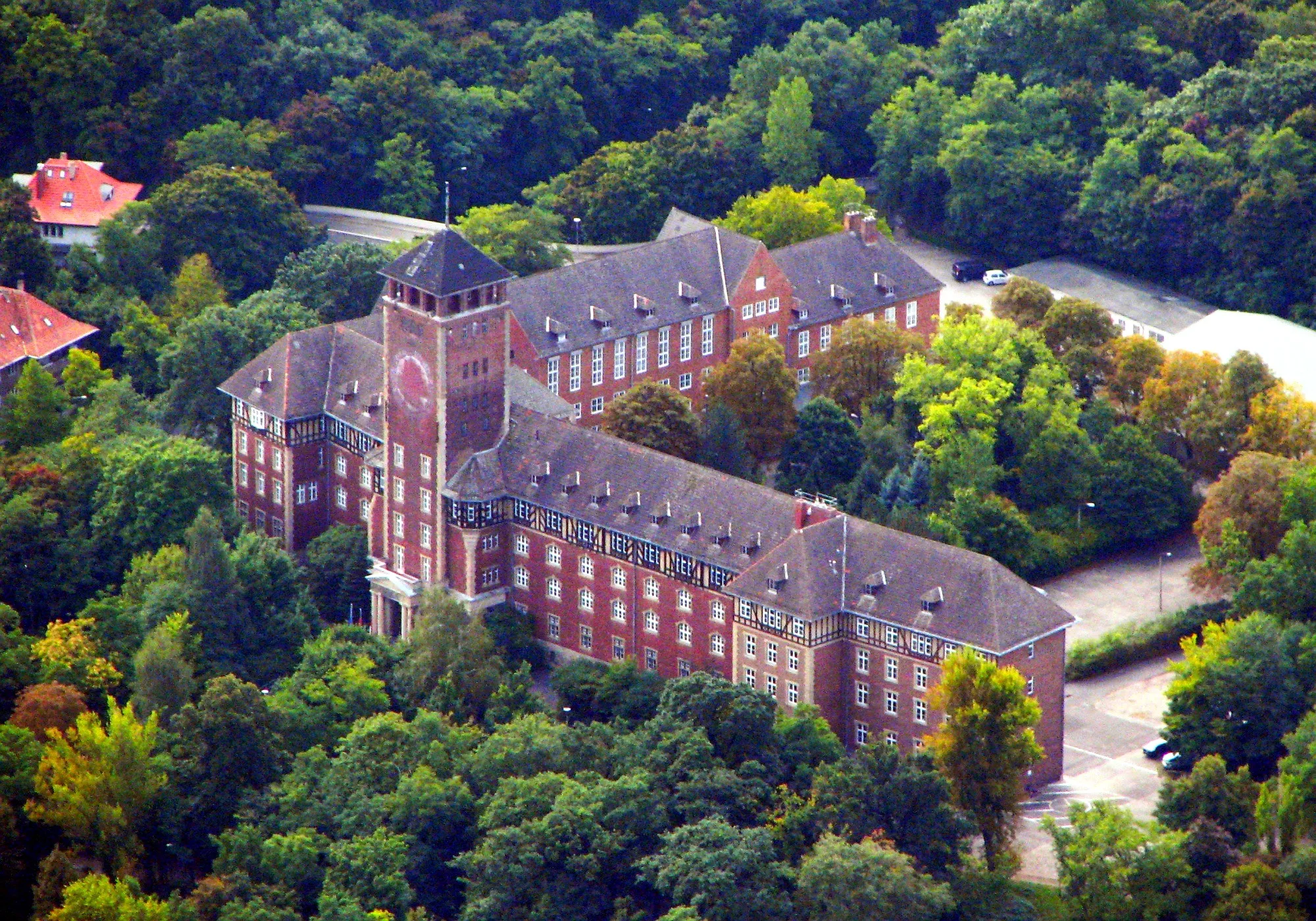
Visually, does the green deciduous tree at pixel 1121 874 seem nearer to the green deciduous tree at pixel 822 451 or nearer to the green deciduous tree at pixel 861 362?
the green deciduous tree at pixel 822 451

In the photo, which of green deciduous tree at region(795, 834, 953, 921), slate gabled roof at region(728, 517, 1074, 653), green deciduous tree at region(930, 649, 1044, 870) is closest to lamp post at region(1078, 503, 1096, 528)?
slate gabled roof at region(728, 517, 1074, 653)

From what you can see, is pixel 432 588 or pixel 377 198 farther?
pixel 377 198

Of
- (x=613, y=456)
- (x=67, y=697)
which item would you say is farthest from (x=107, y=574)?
(x=613, y=456)

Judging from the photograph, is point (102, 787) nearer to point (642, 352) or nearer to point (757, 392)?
point (757, 392)

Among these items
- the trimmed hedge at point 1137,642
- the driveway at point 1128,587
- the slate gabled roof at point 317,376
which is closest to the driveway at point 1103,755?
the trimmed hedge at point 1137,642

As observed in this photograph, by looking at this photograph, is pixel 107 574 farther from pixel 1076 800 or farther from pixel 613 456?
pixel 1076 800

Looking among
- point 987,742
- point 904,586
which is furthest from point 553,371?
point 987,742
